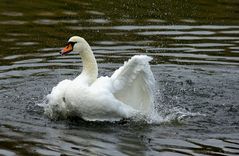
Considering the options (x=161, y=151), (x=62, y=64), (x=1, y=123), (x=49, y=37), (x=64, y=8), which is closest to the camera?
(x=161, y=151)

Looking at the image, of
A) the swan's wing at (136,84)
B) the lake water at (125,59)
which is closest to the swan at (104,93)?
the swan's wing at (136,84)

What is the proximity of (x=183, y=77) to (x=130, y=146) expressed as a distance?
167 inches

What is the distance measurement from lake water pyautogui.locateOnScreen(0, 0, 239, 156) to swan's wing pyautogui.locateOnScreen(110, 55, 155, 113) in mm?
435

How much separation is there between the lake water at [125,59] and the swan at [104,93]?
192 mm

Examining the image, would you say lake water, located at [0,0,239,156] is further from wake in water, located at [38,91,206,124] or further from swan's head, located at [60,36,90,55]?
swan's head, located at [60,36,90,55]

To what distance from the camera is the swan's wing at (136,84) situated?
38.4ft

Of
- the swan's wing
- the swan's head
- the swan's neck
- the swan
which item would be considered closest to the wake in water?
the swan

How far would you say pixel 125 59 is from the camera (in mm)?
15859

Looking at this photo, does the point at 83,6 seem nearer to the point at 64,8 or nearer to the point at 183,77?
the point at 64,8

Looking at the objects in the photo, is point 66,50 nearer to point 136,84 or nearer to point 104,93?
point 104,93

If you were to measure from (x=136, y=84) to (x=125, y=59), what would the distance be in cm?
378

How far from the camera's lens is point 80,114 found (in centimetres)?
1177

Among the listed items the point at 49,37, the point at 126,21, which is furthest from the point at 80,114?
the point at 126,21

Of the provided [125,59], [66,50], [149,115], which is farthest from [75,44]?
[125,59]
